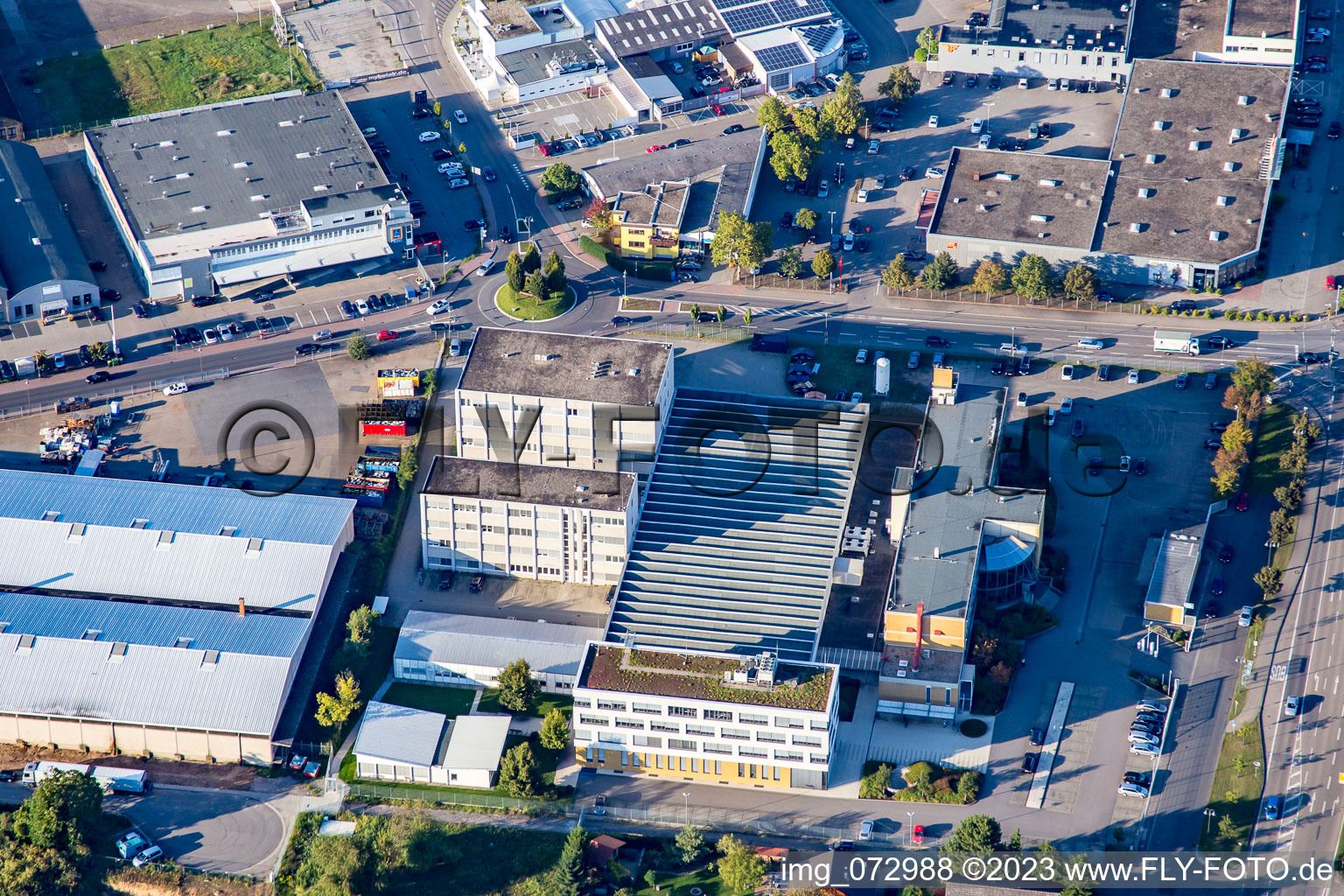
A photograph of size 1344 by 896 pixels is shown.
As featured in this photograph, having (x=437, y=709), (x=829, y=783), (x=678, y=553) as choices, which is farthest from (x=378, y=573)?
(x=829, y=783)

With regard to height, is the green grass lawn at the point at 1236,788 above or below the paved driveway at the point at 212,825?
above

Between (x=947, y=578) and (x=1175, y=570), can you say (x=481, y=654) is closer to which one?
(x=947, y=578)

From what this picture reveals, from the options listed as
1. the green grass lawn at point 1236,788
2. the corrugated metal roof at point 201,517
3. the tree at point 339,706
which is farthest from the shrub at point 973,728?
the corrugated metal roof at point 201,517

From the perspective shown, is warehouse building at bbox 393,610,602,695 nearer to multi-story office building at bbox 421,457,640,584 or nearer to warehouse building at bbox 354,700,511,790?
→ warehouse building at bbox 354,700,511,790

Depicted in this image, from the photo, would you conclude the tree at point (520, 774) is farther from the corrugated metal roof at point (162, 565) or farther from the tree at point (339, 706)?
the corrugated metal roof at point (162, 565)

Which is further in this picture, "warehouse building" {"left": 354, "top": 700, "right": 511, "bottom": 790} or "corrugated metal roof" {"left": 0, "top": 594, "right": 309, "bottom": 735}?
"corrugated metal roof" {"left": 0, "top": 594, "right": 309, "bottom": 735}

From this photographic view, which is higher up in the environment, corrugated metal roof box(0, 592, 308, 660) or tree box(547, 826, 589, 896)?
corrugated metal roof box(0, 592, 308, 660)

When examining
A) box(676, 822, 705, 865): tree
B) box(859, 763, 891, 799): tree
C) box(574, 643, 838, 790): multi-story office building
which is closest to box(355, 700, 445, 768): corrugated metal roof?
box(574, 643, 838, 790): multi-story office building

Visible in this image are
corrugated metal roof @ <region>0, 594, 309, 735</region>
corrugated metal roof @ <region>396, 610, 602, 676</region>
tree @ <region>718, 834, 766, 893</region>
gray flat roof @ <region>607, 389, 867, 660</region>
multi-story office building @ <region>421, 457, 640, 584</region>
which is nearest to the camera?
tree @ <region>718, 834, 766, 893</region>
